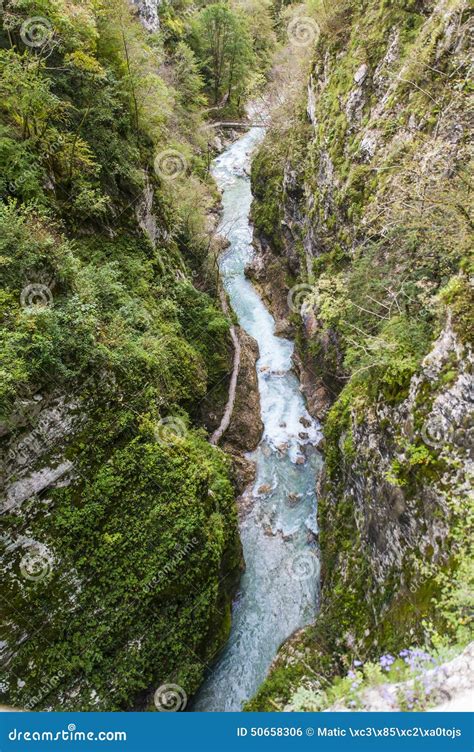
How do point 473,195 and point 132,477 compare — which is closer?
point 473,195

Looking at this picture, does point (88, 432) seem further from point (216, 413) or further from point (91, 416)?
point (216, 413)

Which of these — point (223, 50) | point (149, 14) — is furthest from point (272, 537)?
point (223, 50)

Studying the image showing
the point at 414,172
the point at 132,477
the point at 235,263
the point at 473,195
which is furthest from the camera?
the point at 235,263

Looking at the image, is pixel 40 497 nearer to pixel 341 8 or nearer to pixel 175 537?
pixel 175 537

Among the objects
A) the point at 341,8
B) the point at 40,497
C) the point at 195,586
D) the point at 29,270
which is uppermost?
the point at 341,8

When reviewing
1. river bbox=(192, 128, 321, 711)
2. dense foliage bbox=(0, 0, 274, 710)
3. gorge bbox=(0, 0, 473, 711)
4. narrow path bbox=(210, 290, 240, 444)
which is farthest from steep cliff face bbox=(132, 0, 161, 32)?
narrow path bbox=(210, 290, 240, 444)

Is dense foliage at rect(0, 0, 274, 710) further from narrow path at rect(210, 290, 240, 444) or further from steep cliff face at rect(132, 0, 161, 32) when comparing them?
steep cliff face at rect(132, 0, 161, 32)

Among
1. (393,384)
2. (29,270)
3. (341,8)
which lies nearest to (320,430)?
(393,384)
